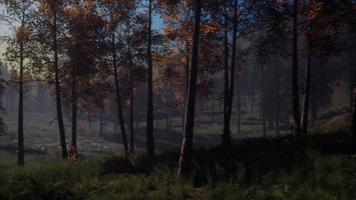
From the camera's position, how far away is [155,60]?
2478 centimetres

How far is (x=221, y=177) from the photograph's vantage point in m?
13.4

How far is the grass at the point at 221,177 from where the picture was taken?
11.3 metres

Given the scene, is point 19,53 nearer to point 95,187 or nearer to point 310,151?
point 95,187

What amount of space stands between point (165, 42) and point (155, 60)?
1.08m

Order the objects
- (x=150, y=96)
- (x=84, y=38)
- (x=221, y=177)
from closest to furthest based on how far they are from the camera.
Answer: (x=221, y=177), (x=150, y=96), (x=84, y=38)

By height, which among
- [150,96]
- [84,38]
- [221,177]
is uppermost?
[84,38]

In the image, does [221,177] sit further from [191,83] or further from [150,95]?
[150,95]

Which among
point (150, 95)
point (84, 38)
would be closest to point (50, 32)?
point (84, 38)

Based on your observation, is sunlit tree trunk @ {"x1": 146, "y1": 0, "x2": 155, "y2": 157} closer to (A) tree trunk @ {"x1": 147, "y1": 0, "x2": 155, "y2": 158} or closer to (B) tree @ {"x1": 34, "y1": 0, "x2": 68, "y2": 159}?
(A) tree trunk @ {"x1": 147, "y1": 0, "x2": 155, "y2": 158}

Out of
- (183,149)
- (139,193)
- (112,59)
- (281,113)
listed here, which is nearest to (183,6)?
(112,59)

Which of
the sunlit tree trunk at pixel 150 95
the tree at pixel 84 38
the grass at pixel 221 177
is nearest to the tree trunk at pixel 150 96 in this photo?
the sunlit tree trunk at pixel 150 95

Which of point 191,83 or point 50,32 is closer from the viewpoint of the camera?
point 191,83

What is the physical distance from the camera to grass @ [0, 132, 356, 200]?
11.3 metres

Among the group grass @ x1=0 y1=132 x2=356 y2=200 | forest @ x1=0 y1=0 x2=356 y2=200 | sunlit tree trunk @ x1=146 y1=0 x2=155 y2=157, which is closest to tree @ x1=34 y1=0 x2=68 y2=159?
forest @ x1=0 y1=0 x2=356 y2=200
